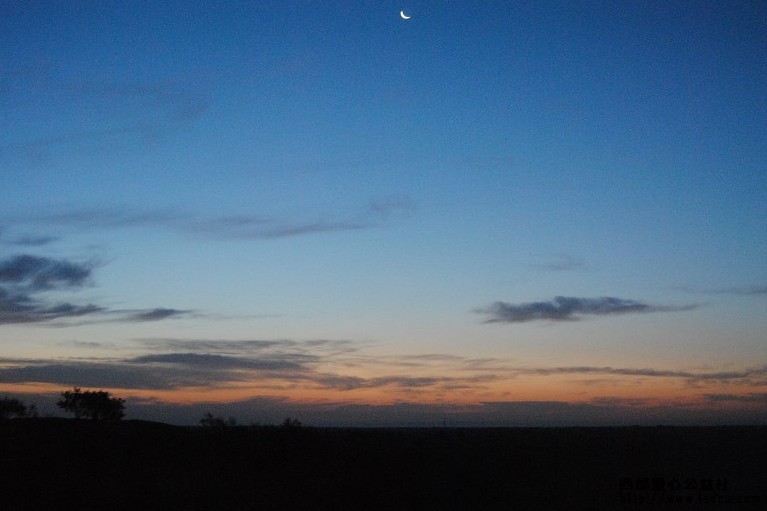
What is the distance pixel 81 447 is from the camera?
35469 mm

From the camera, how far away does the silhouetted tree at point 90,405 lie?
210ft

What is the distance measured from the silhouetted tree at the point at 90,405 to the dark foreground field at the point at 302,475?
22324mm

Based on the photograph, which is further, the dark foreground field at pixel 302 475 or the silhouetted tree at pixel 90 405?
the silhouetted tree at pixel 90 405

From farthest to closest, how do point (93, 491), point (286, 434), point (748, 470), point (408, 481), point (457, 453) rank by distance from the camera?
point (457, 453) → point (748, 470) → point (286, 434) → point (408, 481) → point (93, 491)

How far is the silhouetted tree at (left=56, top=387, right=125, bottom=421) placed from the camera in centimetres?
6412

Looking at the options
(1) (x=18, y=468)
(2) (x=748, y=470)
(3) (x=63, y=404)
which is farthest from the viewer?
(3) (x=63, y=404)

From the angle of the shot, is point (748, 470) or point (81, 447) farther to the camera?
point (748, 470)

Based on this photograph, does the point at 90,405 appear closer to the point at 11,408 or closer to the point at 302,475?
the point at 11,408

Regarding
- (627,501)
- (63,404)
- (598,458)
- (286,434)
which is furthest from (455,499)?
(63,404)

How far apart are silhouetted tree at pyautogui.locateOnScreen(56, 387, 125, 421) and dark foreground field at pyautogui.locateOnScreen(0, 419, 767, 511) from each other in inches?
879

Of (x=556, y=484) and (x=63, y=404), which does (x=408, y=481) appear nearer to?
(x=556, y=484)

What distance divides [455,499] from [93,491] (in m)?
13.9

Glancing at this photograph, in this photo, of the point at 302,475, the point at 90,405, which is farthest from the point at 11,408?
the point at 302,475

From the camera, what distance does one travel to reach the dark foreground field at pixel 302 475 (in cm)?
2950
